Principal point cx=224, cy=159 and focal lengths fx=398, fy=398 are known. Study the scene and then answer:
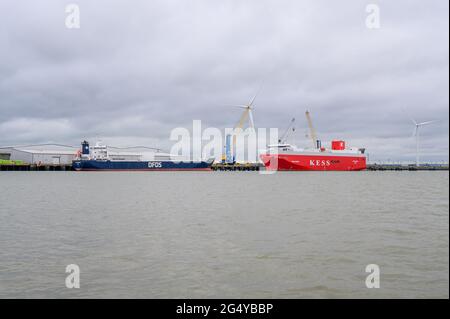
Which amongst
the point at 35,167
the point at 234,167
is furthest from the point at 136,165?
the point at 234,167

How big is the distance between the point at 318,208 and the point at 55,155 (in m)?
148

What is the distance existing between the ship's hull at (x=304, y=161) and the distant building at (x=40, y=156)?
257 ft

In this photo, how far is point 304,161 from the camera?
123 meters

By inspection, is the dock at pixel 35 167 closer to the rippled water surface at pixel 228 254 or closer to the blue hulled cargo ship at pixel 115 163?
the blue hulled cargo ship at pixel 115 163

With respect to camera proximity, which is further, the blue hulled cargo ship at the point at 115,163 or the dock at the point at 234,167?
the dock at the point at 234,167

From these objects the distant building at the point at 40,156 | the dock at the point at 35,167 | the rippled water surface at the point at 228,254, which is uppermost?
the distant building at the point at 40,156

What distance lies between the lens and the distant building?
153 meters

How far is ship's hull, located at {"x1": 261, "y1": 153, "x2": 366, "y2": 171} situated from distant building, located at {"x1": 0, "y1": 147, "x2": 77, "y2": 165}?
78331 millimetres

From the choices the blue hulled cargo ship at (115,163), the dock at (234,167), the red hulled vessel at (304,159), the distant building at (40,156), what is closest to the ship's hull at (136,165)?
the blue hulled cargo ship at (115,163)

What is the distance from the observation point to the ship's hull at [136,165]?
417 feet

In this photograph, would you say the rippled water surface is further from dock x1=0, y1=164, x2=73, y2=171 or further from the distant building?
the distant building

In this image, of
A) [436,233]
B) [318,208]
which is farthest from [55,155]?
[436,233]

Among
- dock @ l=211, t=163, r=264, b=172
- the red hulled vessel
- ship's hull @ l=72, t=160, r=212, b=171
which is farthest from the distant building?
the red hulled vessel
